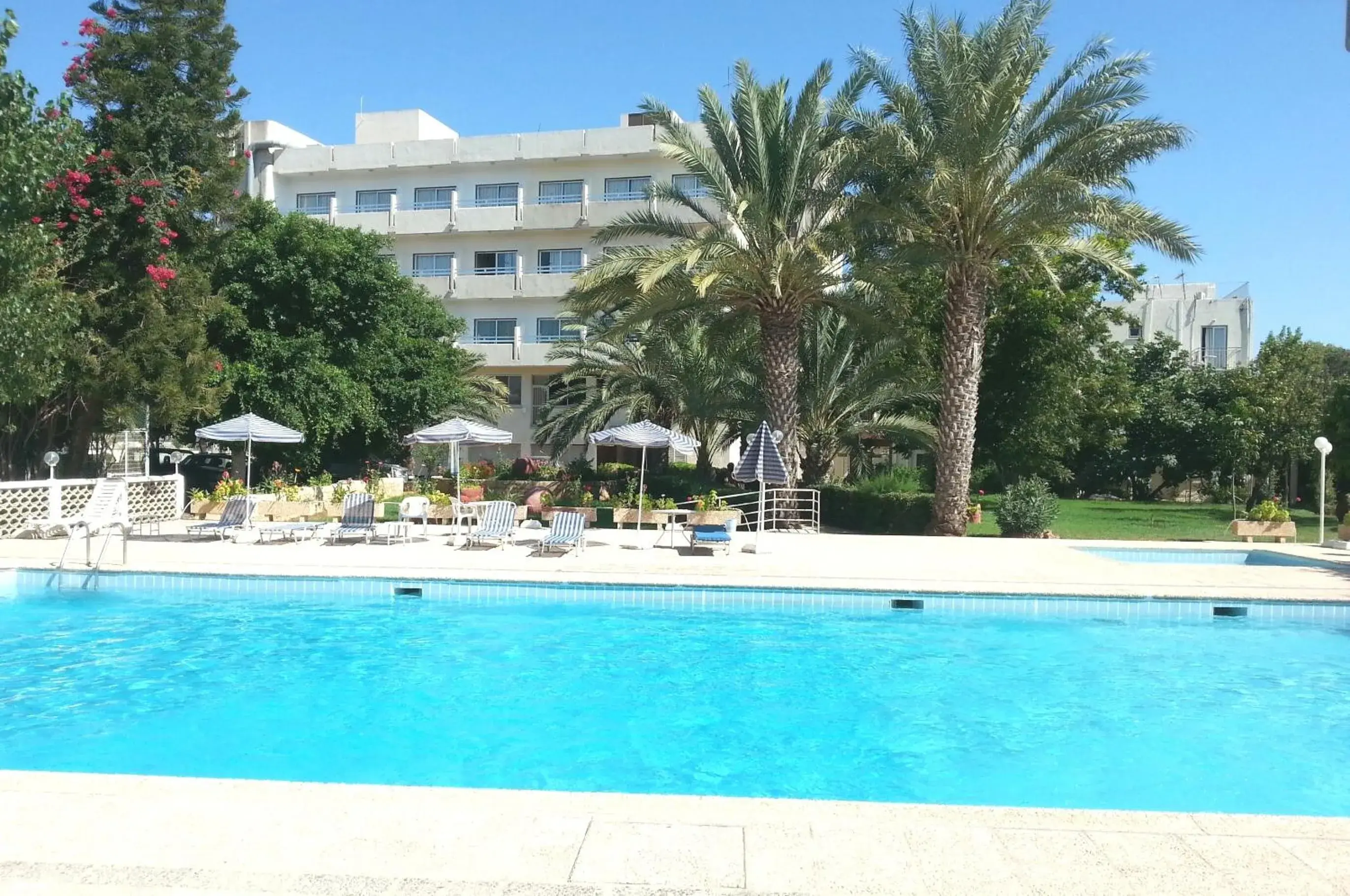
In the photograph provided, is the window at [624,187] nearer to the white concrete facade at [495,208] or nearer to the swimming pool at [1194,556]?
the white concrete facade at [495,208]

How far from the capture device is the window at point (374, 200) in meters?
44.4

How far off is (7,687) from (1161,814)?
31.5ft

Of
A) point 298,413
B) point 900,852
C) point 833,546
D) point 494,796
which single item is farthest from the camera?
point 298,413

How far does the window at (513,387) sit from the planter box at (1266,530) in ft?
101

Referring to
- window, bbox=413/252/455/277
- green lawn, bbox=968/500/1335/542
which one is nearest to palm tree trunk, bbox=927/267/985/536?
green lawn, bbox=968/500/1335/542

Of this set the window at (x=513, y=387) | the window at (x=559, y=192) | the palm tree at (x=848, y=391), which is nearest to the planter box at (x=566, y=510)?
the palm tree at (x=848, y=391)

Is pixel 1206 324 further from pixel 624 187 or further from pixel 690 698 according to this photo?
pixel 690 698

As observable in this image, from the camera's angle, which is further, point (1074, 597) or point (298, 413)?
point (298, 413)

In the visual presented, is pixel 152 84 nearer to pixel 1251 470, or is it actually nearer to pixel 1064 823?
pixel 1064 823

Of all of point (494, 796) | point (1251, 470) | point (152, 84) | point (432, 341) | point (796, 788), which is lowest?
point (796, 788)

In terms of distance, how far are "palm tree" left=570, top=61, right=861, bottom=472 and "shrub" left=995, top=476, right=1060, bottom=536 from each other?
5.05 metres

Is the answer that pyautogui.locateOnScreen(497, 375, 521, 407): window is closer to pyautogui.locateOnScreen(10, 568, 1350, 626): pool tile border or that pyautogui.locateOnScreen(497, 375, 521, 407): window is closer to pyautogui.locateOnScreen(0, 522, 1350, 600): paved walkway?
pyautogui.locateOnScreen(0, 522, 1350, 600): paved walkway

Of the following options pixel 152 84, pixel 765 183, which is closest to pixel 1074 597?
pixel 765 183

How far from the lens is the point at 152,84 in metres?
19.9
